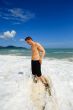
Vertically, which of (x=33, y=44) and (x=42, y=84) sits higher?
(x=33, y=44)

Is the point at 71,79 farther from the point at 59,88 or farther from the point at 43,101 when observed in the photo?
the point at 43,101

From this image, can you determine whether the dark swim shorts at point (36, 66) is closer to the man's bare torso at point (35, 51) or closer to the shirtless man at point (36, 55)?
the shirtless man at point (36, 55)

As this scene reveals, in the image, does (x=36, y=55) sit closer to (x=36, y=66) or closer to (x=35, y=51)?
(x=35, y=51)

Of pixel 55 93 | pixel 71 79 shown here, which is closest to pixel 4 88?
pixel 55 93

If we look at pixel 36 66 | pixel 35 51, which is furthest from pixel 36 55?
pixel 36 66

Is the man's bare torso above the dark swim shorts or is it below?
above

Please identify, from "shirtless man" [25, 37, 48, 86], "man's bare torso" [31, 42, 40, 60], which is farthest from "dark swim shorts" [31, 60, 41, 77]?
"man's bare torso" [31, 42, 40, 60]

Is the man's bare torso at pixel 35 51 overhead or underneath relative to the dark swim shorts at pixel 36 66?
overhead

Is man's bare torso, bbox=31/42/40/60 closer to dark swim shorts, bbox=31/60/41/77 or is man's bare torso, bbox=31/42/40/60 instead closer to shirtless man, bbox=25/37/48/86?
shirtless man, bbox=25/37/48/86

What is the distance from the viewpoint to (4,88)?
6.78 meters

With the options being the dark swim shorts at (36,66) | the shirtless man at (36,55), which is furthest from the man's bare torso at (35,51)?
the dark swim shorts at (36,66)

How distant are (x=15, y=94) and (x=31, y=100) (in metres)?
0.73

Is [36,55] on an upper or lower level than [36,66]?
upper

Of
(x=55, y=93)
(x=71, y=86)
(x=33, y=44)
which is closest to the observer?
(x=55, y=93)
